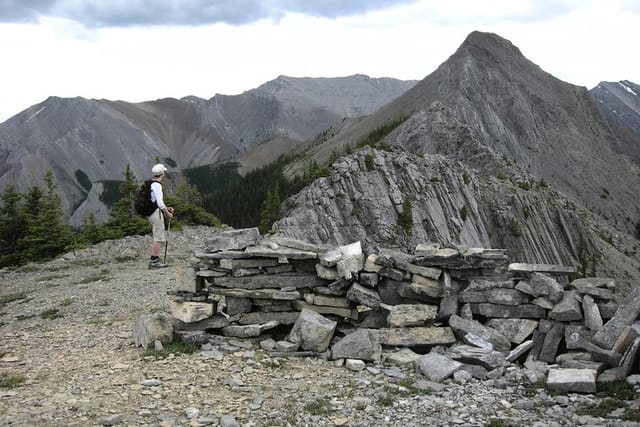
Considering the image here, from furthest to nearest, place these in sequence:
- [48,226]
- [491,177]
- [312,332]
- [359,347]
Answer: [491,177] → [48,226] → [312,332] → [359,347]

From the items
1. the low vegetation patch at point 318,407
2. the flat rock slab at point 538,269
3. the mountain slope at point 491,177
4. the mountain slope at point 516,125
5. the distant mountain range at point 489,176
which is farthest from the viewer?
the mountain slope at point 516,125

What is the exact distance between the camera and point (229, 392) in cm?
934

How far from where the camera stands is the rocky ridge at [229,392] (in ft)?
27.0

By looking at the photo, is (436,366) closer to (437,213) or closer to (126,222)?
(126,222)

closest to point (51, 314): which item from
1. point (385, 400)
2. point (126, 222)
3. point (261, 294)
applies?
point (261, 294)

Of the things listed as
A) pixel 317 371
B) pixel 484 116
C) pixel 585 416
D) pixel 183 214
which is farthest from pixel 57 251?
pixel 484 116

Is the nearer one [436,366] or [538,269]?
[436,366]

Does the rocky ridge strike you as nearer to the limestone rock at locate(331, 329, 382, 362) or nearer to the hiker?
the limestone rock at locate(331, 329, 382, 362)

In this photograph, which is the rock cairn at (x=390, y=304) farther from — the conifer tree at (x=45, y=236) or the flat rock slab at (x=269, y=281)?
the conifer tree at (x=45, y=236)

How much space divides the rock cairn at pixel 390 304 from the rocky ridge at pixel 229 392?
0.64 meters

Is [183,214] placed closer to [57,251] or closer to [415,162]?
[57,251]

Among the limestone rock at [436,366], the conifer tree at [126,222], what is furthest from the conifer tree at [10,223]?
the limestone rock at [436,366]

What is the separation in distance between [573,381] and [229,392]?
6.16 m

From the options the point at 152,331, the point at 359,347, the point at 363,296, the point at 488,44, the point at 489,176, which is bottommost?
the point at 359,347
